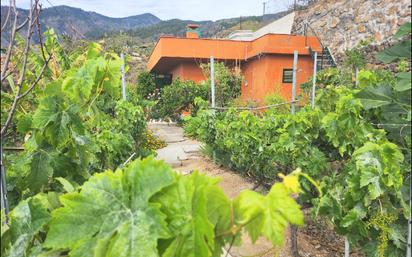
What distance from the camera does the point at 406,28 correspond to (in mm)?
858

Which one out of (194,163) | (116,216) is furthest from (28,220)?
(194,163)

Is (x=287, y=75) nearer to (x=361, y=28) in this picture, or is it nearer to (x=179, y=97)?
(x=361, y=28)

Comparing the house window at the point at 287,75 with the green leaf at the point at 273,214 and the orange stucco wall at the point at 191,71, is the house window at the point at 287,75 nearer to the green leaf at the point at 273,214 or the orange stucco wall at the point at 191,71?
the orange stucco wall at the point at 191,71

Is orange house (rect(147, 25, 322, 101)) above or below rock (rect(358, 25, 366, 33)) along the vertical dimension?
below

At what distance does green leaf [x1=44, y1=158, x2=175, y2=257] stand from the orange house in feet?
43.6

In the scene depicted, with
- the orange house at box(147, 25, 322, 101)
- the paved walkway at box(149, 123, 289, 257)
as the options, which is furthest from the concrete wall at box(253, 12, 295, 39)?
the paved walkway at box(149, 123, 289, 257)

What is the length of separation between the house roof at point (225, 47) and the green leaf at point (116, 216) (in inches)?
551

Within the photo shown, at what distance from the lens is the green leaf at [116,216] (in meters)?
0.75

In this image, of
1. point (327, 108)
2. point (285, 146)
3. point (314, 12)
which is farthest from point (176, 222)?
point (314, 12)

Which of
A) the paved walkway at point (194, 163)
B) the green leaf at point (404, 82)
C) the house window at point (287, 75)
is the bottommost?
the paved walkway at point (194, 163)

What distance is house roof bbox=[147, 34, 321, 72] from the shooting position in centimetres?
1442

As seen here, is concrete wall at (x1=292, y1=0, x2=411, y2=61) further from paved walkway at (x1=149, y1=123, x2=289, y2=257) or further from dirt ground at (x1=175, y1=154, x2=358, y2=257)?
dirt ground at (x1=175, y1=154, x2=358, y2=257)

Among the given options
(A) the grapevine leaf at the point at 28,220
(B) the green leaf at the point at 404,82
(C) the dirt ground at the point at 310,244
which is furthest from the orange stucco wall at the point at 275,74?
(A) the grapevine leaf at the point at 28,220

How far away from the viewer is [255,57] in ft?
50.5
